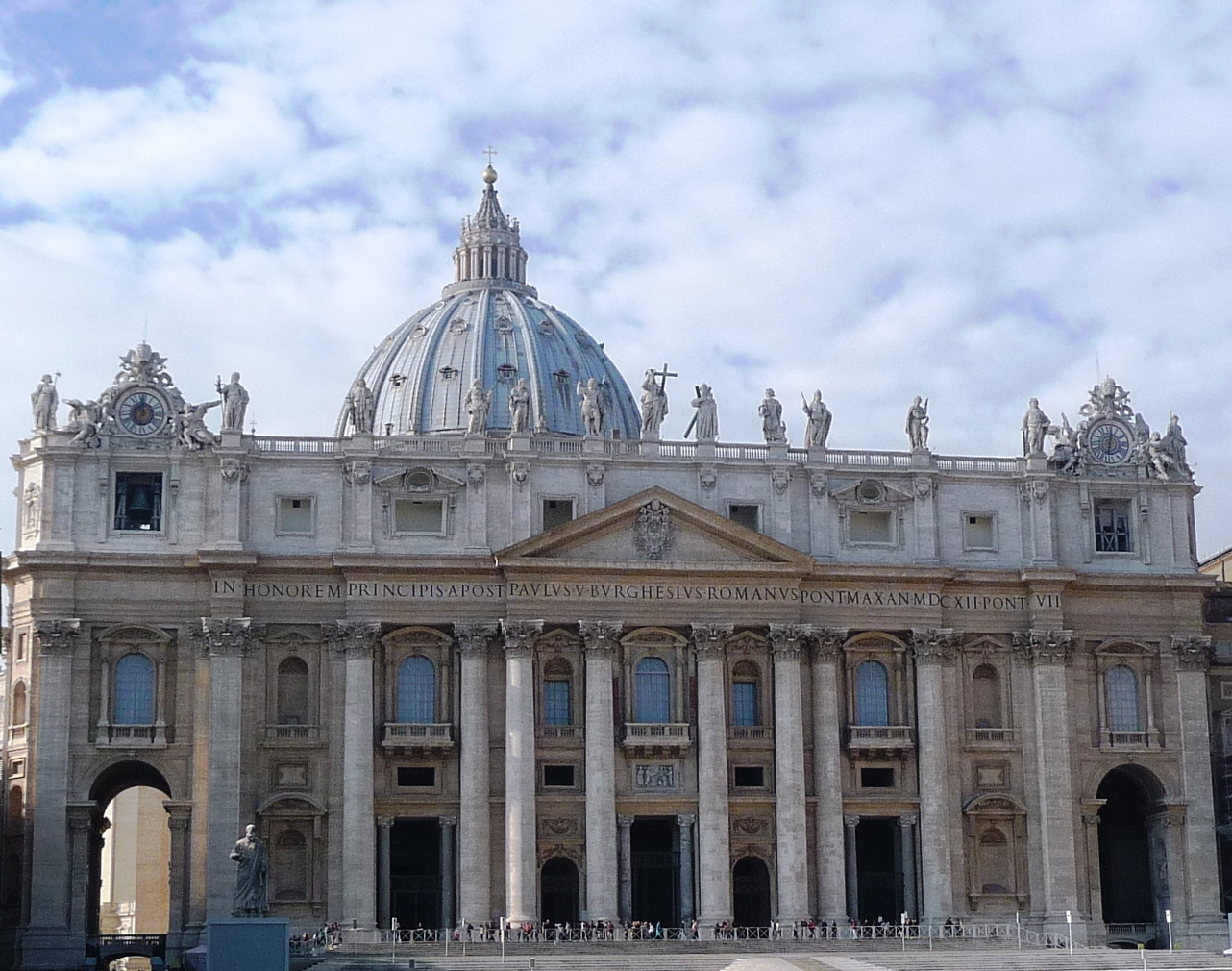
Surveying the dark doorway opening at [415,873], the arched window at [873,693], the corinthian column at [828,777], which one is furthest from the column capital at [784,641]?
the dark doorway opening at [415,873]

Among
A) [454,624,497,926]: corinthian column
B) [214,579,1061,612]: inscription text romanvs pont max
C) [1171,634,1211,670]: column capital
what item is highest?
[214,579,1061,612]: inscription text romanvs pont max

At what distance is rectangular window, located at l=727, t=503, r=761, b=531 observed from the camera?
3290 inches

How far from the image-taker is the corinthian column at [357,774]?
77.8 meters

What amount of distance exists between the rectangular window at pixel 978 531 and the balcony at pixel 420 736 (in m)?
22.5

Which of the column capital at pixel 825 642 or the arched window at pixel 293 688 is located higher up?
the column capital at pixel 825 642

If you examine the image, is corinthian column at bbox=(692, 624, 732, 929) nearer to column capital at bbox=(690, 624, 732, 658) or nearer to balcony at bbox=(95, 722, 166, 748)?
column capital at bbox=(690, 624, 732, 658)

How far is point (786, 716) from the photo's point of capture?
3206 inches

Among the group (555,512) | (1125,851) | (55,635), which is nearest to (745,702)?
(555,512)

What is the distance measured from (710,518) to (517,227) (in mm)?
61315

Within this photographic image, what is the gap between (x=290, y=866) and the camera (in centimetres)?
7881

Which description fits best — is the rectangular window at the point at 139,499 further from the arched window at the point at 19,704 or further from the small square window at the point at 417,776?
the small square window at the point at 417,776

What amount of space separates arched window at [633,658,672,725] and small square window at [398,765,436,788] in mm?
8434

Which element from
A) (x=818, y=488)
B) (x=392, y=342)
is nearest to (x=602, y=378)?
(x=392, y=342)

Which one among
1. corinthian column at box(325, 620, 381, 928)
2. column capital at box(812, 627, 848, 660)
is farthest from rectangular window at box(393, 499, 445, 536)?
column capital at box(812, 627, 848, 660)
